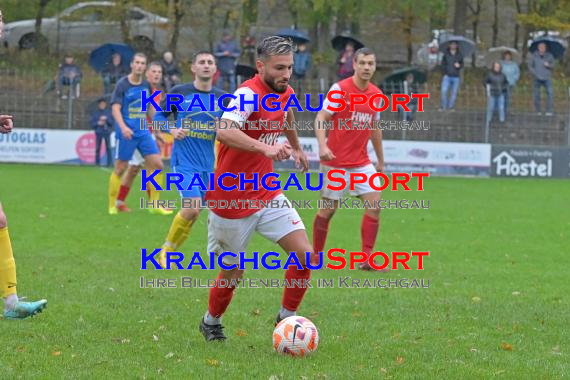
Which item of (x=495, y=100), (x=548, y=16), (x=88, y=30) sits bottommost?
(x=495, y=100)

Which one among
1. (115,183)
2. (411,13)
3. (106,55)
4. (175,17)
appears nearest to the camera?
(115,183)

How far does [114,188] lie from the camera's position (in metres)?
14.9

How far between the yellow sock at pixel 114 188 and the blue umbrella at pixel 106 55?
40.6 ft

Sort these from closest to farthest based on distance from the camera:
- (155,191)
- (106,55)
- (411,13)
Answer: (155,191) < (106,55) < (411,13)

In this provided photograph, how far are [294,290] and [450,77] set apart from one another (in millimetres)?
20182

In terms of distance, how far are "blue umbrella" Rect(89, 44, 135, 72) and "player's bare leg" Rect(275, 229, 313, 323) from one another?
20.7 m

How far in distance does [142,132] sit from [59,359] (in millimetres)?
8999

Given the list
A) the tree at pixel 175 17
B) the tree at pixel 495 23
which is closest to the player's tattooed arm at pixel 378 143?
the tree at pixel 175 17

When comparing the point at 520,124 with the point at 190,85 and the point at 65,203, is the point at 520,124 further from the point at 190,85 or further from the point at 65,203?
the point at 190,85

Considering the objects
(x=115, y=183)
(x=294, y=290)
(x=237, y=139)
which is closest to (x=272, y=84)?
(x=237, y=139)

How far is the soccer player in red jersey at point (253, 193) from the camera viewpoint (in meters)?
6.31

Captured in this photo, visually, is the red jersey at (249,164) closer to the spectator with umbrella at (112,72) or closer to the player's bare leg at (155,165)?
the player's bare leg at (155,165)

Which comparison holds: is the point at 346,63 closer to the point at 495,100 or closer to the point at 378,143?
the point at 495,100

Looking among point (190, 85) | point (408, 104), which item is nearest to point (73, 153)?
point (408, 104)
